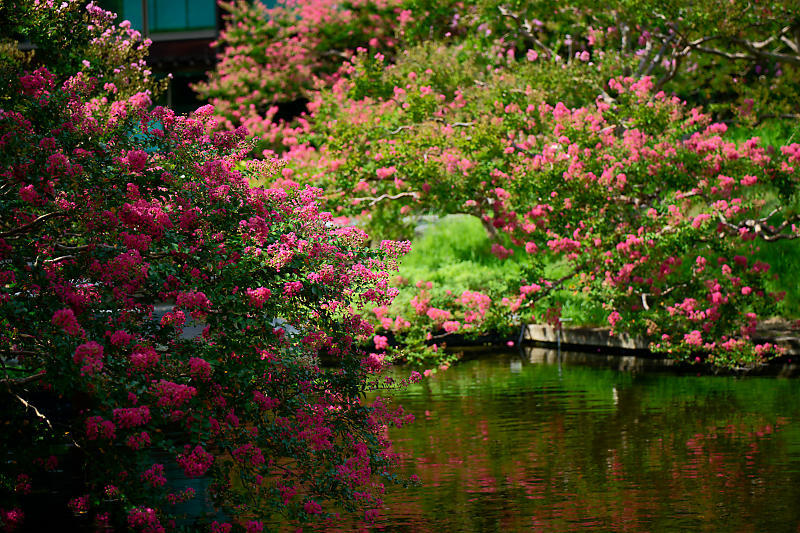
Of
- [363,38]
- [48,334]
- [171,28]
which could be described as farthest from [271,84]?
[48,334]

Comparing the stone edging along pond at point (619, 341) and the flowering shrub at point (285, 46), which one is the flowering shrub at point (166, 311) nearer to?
the stone edging along pond at point (619, 341)

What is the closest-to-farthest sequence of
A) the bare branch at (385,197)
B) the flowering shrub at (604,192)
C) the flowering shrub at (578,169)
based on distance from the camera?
the flowering shrub at (604,192) < the flowering shrub at (578,169) < the bare branch at (385,197)

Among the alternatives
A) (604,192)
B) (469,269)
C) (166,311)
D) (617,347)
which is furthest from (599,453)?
(469,269)

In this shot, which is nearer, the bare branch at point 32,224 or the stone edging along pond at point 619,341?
the bare branch at point 32,224

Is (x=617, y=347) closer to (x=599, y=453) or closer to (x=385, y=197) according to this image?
(x=385, y=197)

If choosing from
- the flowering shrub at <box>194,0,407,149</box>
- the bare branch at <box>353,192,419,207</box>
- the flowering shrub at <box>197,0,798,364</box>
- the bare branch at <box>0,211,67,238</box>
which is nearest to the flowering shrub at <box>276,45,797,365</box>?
the flowering shrub at <box>197,0,798,364</box>

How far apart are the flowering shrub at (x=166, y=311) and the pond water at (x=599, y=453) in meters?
1.77

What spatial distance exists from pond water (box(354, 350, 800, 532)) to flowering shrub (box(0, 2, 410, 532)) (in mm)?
1767

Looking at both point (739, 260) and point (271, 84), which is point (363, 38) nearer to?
point (271, 84)

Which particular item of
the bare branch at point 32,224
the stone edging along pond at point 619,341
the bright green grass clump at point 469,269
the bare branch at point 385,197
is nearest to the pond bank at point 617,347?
the stone edging along pond at point 619,341

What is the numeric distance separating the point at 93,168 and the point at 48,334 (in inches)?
54.2

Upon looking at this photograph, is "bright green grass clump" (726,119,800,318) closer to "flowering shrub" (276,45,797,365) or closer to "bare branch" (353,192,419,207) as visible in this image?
"flowering shrub" (276,45,797,365)

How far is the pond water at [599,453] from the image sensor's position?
9383 mm

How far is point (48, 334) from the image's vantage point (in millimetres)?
6707
